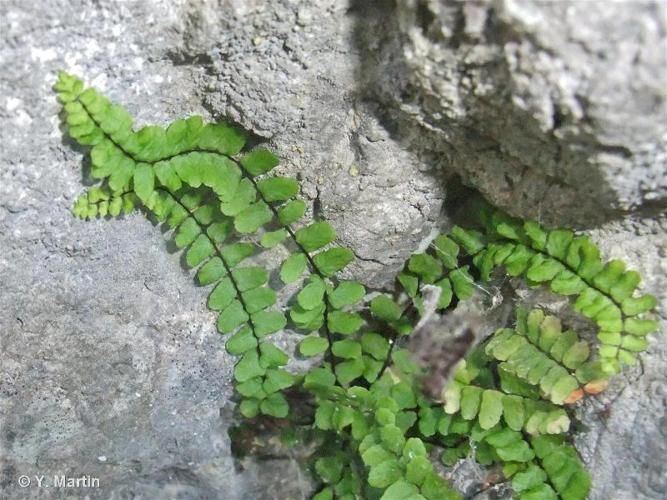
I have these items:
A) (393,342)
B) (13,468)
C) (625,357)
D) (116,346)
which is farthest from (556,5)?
(13,468)

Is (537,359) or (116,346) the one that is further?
(116,346)

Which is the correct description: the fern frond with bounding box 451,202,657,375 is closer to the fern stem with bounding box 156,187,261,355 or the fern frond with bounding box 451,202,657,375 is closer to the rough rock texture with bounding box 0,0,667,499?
the rough rock texture with bounding box 0,0,667,499

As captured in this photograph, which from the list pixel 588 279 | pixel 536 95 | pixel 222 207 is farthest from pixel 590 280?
pixel 222 207

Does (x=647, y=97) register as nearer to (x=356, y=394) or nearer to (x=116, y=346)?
(x=356, y=394)

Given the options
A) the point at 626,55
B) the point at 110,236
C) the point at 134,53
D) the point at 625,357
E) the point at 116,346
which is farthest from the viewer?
the point at 116,346

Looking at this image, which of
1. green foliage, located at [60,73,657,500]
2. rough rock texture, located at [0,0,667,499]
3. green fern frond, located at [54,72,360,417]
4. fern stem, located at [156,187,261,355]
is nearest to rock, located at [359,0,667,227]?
rough rock texture, located at [0,0,667,499]

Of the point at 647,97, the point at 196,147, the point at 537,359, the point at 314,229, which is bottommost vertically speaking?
the point at 537,359

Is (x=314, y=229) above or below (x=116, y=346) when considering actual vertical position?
above

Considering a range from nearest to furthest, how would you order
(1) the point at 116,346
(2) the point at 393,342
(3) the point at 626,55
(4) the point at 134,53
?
1. (3) the point at 626,55
2. (4) the point at 134,53
3. (1) the point at 116,346
4. (2) the point at 393,342
